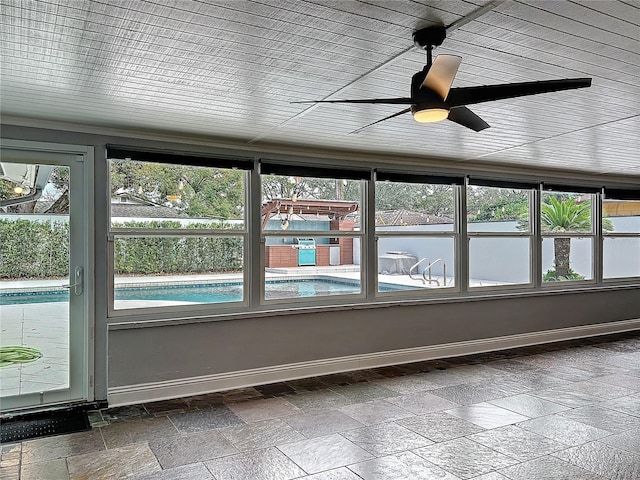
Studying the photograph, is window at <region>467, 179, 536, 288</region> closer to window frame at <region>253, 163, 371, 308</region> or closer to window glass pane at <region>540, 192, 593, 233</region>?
window glass pane at <region>540, 192, 593, 233</region>

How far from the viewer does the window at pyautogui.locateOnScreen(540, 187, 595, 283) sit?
21.7ft

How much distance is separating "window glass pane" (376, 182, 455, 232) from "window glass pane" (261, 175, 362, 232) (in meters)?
0.30

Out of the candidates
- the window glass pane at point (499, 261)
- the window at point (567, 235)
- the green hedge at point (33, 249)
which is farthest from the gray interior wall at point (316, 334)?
the green hedge at point (33, 249)

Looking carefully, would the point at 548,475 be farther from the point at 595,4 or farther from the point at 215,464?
the point at 595,4

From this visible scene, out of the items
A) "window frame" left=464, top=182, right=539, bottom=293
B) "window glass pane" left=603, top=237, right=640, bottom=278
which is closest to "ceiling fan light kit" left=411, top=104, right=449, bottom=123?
"window frame" left=464, top=182, right=539, bottom=293

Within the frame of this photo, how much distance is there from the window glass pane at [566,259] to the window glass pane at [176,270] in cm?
416

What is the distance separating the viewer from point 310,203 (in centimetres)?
505

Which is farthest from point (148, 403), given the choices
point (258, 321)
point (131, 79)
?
point (131, 79)

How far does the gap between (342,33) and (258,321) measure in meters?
2.97

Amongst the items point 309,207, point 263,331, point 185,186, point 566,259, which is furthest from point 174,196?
point 566,259

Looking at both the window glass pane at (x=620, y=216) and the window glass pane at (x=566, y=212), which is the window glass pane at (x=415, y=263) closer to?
the window glass pane at (x=566, y=212)

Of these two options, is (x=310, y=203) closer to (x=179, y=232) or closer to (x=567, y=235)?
(x=179, y=232)

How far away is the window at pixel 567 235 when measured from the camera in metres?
6.60

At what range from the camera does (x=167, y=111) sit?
3.53 m
